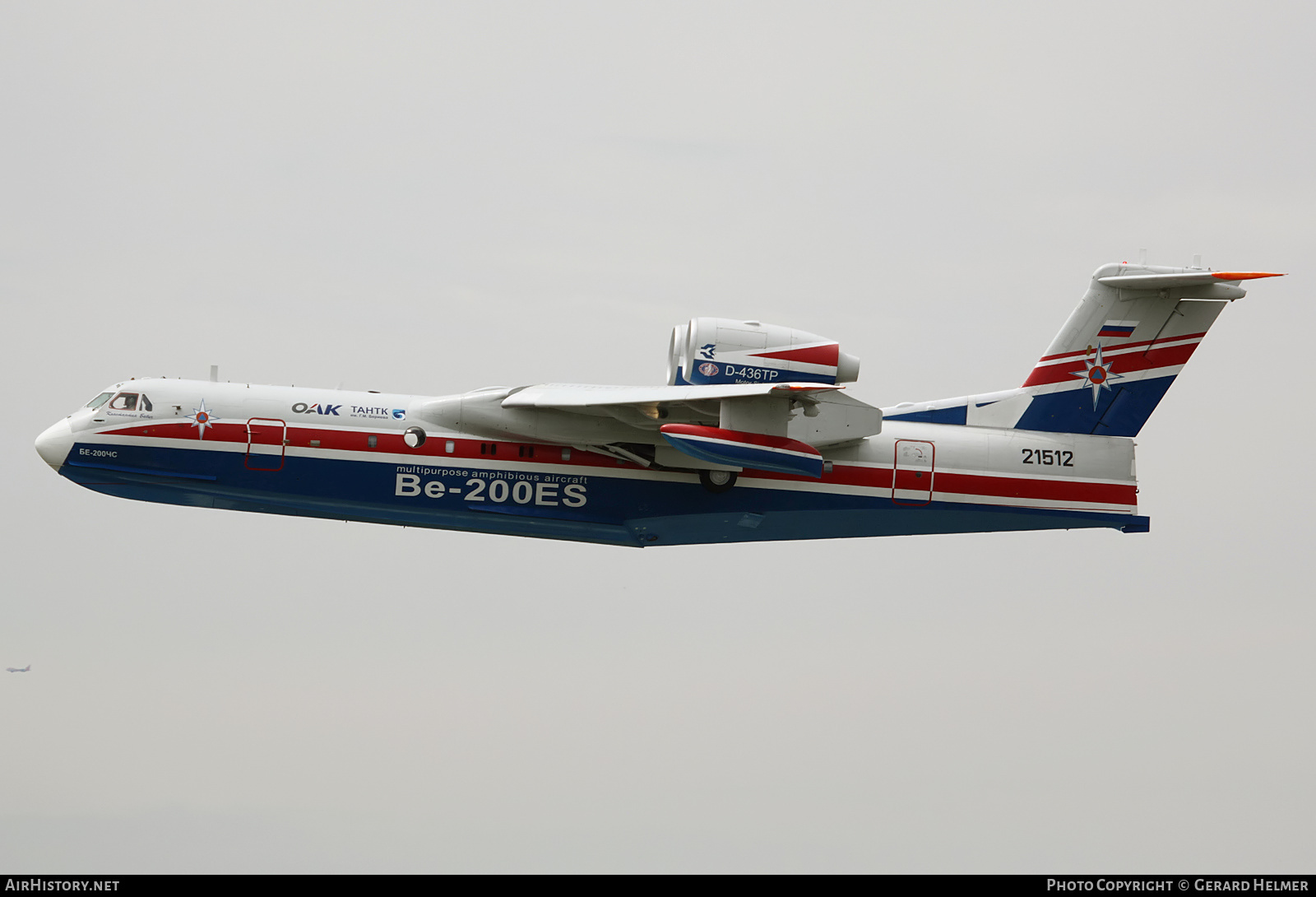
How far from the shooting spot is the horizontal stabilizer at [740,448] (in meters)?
14.0

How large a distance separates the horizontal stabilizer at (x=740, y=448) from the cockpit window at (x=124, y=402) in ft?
20.0

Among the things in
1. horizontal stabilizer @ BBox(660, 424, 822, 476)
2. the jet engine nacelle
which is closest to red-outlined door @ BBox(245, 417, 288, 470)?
horizontal stabilizer @ BBox(660, 424, 822, 476)

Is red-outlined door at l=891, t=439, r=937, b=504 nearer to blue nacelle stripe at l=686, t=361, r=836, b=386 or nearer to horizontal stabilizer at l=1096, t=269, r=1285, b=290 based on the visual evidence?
blue nacelle stripe at l=686, t=361, r=836, b=386

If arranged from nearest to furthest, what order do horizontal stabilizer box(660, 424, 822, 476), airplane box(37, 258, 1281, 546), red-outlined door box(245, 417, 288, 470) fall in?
horizontal stabilizer box(660, 424, 822, 476), airplane box(37, 258, 1281, 546), red-outlined door box(245, 417, 288, 470)

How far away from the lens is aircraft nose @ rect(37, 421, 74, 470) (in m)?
15.1

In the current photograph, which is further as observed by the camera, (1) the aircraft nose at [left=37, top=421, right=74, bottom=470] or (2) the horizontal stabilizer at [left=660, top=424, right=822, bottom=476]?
(1) the aircraft nose at [left=37, top=421, right=74, bottom=470]

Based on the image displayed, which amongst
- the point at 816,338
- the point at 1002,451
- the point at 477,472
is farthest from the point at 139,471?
the point at 1002,451

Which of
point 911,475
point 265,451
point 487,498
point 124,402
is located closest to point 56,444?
point 124,402

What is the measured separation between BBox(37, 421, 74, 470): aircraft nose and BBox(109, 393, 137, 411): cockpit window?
548 mm

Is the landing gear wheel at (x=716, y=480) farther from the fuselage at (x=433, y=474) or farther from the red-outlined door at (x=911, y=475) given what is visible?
the red-outlined door at (x=911, y=475)

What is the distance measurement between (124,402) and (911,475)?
29.7ft

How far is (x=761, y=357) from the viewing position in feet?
48.4

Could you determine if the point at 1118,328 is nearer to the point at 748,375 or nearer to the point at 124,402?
the point at 748,375

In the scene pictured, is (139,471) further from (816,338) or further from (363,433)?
(816,338)
